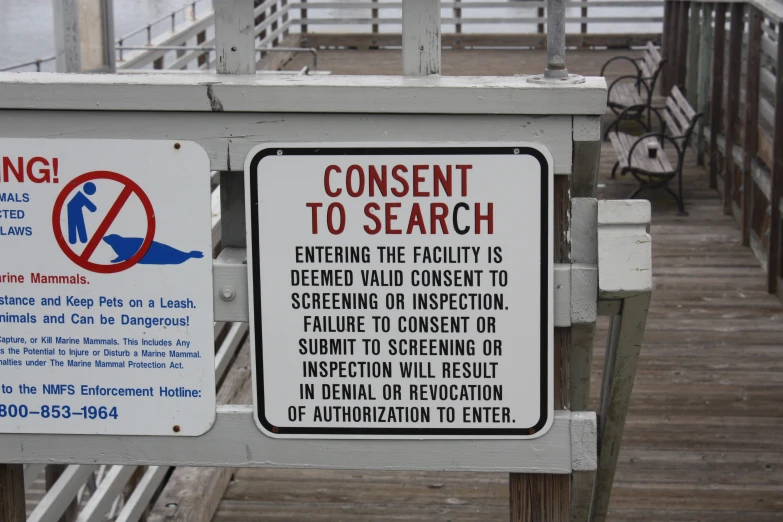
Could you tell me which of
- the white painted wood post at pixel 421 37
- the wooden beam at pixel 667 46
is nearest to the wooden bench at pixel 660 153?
the wooden beam at pixel 667 46

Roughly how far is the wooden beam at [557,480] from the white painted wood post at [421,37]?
1.23 feet

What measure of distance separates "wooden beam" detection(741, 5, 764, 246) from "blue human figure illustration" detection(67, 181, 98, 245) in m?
6.33

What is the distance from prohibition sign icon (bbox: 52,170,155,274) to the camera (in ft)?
8.19

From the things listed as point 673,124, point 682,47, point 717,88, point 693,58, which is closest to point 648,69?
point 682,47

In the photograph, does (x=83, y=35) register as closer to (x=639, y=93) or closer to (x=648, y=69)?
(x=639, y=93)

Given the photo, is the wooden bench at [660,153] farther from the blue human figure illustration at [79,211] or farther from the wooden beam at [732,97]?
the blue human figure illustration at [79,211]

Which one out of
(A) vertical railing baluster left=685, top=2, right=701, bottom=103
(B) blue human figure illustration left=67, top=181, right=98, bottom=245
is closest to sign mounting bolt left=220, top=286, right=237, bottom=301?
(B) blue human figure illustration left=67, top=181, right=98, bottom=245

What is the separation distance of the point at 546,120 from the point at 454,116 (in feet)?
0.62

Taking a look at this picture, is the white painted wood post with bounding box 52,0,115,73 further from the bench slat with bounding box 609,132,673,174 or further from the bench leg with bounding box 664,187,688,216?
the bench leg with bounding box 664,187,688,216

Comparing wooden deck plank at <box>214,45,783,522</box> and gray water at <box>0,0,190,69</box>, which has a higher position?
gray water at <box>0,0,190,69</box>

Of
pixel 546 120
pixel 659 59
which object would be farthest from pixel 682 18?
pixel 546 120

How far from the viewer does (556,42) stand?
2.52 m

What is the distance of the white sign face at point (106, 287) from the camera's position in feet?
8.19

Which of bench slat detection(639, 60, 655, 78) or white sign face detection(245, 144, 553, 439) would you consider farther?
bench slat detection(639, 60, 655, 78)
